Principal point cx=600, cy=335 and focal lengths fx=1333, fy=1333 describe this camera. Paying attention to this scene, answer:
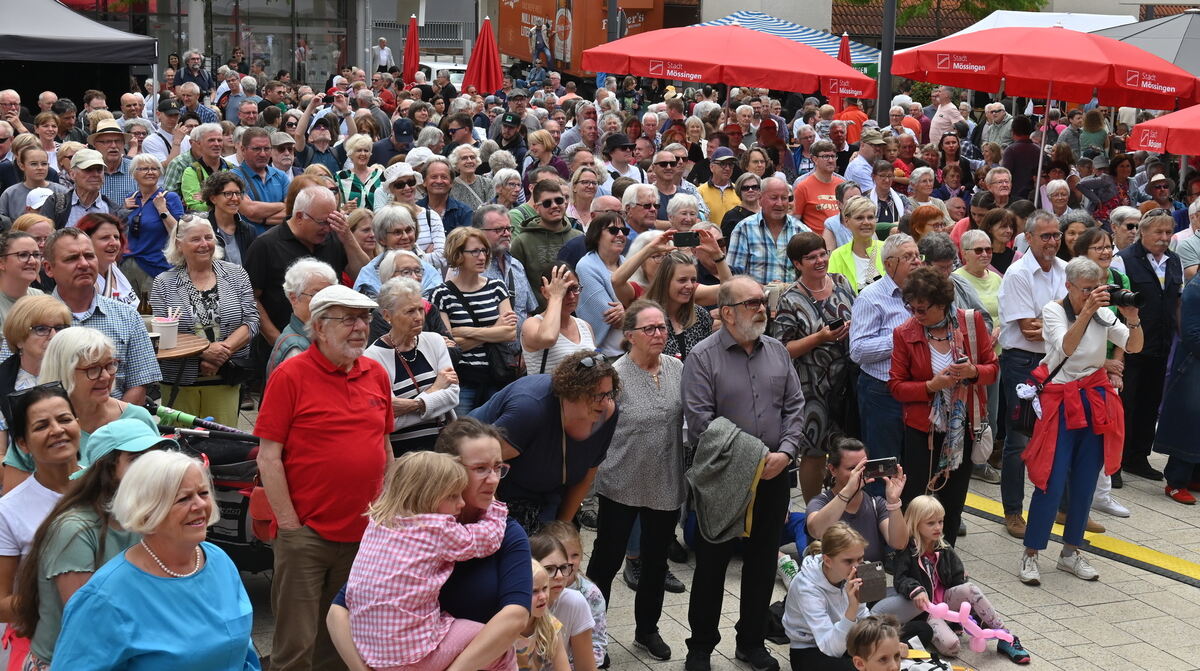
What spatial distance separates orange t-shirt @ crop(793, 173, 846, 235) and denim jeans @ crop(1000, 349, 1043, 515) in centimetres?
286

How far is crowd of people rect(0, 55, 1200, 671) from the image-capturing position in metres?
4.12

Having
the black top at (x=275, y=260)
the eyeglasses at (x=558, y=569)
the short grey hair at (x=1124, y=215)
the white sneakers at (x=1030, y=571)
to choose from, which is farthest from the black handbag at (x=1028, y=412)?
the black top at (x=275, y=260)

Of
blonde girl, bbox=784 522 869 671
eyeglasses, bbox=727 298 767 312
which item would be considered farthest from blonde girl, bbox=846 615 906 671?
eyeglasses, bbox=727 298 767 312

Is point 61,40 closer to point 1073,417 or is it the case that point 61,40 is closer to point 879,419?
point 879,419

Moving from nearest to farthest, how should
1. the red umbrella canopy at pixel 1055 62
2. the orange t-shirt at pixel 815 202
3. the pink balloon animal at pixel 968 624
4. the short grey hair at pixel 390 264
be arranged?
the pink balloon animal at pixel 968 624 < the short grey hair at pixel 390 264 < the orange t-shirt at pixel 815 202 < the red umbrella canopy at pixel 1055 62

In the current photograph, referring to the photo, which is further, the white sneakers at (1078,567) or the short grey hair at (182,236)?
the white sneakers at (1078,567)

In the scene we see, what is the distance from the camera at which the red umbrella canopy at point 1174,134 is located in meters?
12.1

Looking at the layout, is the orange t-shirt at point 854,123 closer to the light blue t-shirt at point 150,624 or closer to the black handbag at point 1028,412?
the black handbag at point 1028,412

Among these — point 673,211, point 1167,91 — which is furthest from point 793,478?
point 1167,91

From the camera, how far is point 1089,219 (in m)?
9.71

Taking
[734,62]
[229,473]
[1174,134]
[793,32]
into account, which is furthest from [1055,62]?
[793,32]

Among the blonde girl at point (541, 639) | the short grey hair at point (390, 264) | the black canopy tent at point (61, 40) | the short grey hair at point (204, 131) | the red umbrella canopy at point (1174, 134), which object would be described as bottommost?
the blonde girl at point (541, 639)

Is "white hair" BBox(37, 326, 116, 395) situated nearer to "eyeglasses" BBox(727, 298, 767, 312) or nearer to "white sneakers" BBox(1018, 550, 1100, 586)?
"eyeglasses" BBox(727, 298, 767, 312)

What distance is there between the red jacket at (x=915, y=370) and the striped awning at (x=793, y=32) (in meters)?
13.4
